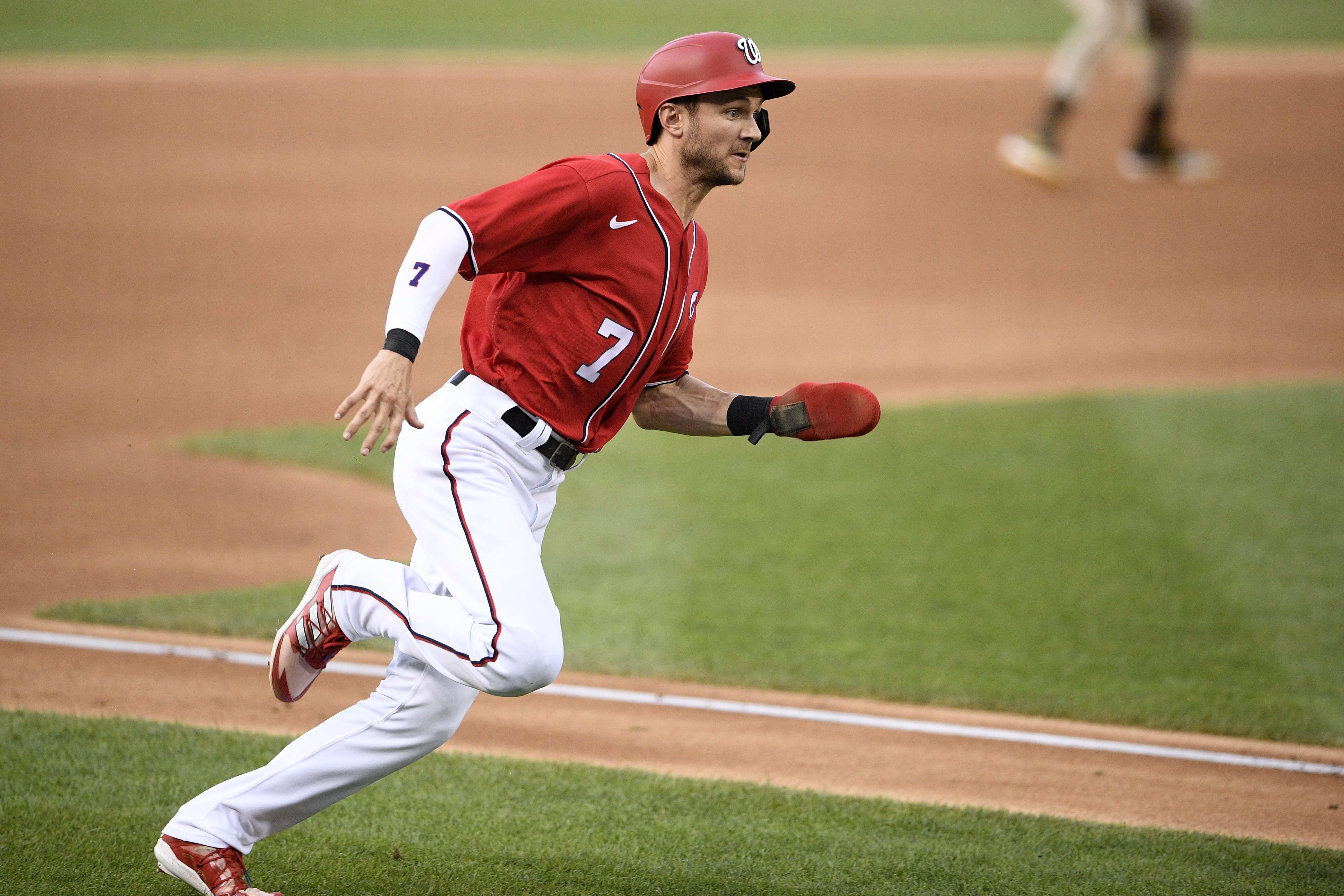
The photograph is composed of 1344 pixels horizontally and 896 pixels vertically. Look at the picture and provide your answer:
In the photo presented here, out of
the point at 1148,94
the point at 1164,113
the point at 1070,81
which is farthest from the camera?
the point at 1164,113

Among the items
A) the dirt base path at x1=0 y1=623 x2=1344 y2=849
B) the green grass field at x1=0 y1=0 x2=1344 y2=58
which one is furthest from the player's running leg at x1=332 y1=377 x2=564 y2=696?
the green grass field at x1=0 y1=0 x2=1344 y2=58

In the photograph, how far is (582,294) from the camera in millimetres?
3400

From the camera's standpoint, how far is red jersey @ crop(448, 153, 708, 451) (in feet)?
10.7

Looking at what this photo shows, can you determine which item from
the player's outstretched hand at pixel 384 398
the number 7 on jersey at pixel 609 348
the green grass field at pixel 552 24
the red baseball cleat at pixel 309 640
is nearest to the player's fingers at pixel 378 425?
the player's outstretched hand at pixel 384 398

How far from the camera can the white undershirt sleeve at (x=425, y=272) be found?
10.1ft

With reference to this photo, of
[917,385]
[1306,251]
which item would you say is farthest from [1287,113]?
[917,385]

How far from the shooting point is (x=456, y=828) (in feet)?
13.0

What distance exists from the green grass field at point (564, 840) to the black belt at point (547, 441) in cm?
113

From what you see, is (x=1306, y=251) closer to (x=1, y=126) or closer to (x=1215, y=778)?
(x=1215, y=778)

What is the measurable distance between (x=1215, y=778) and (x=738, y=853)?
1.89 m

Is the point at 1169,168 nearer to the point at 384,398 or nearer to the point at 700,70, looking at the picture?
the point at 700,70

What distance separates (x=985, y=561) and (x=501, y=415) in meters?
3.98

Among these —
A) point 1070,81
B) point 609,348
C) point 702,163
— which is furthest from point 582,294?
point 1070,81

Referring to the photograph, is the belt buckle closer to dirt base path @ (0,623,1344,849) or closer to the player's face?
the player's face
